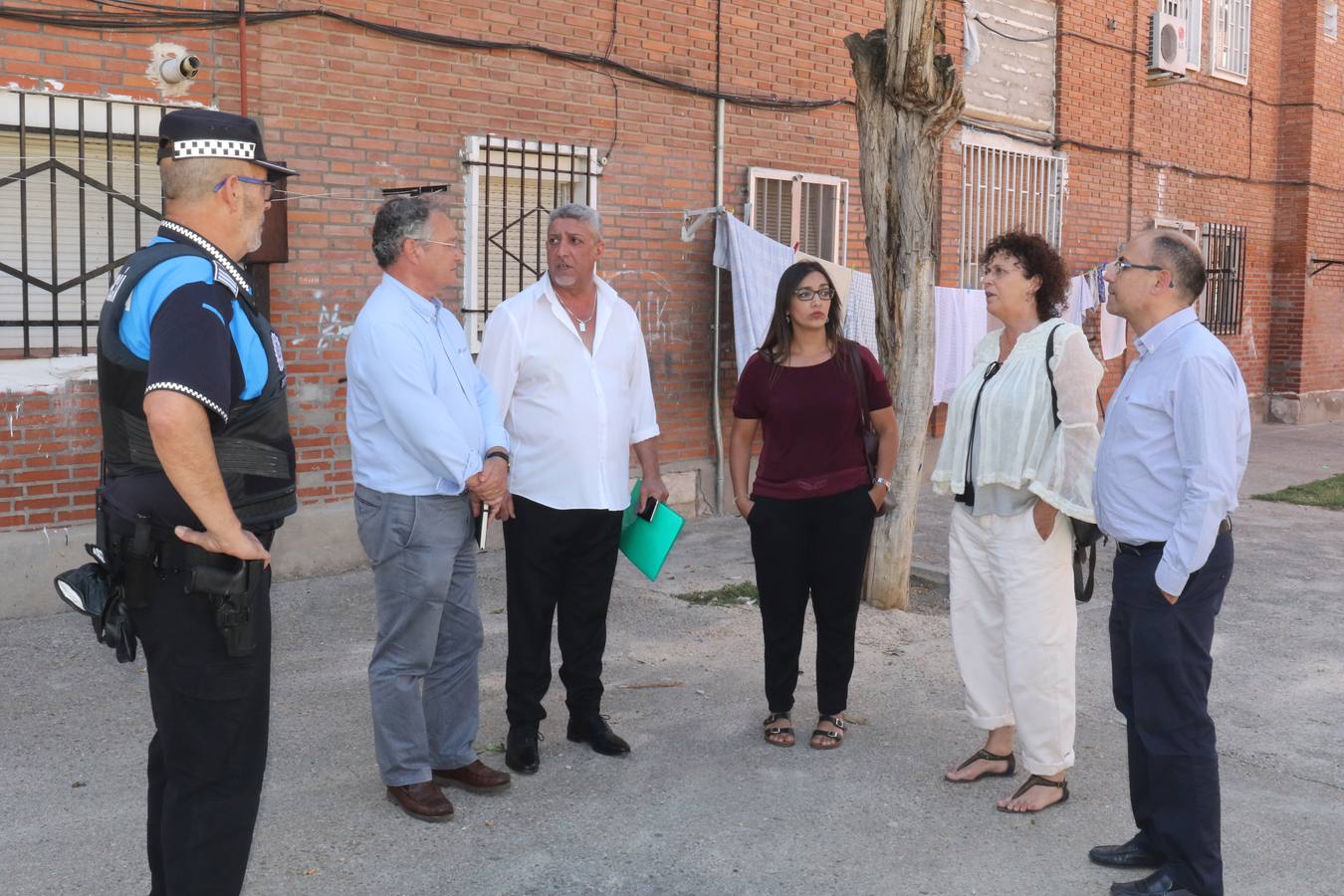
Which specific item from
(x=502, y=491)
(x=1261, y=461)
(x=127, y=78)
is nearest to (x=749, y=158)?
(x=127, y=78)

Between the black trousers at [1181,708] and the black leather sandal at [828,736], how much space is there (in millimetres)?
1448

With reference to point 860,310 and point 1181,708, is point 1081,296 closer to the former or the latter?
point 860,310

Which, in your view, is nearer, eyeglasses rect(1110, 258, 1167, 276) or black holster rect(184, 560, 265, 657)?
black holster rect(184, 560, 265, 657)

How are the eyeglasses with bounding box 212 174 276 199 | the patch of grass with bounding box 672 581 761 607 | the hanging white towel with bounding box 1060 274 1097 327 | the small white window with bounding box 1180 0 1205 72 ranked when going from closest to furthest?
the eyeglasses with bounding box 212 174 276 199, the patch of grass with bounding box 672 581 761 607, the hanging white towel with bounding box 1060 274 1097 327, the small white window with bounding box 1180 0 1205 72

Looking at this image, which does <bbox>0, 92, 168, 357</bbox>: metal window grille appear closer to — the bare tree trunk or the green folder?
the green folder

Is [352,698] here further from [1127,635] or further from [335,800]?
[1127,635]

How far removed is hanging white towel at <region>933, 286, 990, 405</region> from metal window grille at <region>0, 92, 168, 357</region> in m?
6.10

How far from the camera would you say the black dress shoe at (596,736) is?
472cm

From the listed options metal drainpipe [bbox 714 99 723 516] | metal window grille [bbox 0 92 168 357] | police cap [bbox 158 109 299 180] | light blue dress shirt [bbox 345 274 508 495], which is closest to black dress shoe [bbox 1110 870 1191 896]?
light blue dress shirt [bbox 345 274 508 495]

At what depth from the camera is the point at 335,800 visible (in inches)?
167

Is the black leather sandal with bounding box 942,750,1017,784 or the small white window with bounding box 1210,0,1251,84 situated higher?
the small white window with bounding box 1210,0,1251,84

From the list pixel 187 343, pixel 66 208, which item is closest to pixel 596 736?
pixel 187 343

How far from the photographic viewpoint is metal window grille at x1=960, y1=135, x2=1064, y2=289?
12008 mm

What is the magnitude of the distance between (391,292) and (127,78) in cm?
359
